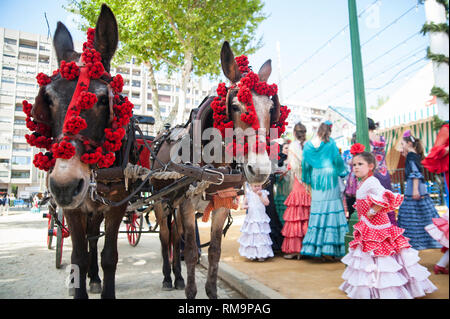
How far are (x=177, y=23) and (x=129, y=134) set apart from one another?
33.8 feet

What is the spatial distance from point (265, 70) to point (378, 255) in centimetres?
248

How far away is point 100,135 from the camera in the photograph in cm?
232

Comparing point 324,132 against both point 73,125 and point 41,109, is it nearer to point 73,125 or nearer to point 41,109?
point 73,125

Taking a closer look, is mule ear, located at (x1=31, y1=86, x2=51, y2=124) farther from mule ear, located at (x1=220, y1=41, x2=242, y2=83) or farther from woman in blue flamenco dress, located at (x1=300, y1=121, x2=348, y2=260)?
woman in blue flamenco dress, located at (x1=300, y1=121, x2=348, y2=260)

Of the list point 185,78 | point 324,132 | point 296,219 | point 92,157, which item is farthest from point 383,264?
point 185,78

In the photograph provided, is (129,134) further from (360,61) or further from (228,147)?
(360,61)

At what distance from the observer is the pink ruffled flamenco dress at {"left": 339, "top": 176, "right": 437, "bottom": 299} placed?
2.96 m

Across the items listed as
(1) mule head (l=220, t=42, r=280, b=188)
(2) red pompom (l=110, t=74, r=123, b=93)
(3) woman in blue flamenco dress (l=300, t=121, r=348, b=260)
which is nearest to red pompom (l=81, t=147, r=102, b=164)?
(2) red pompom (l=110, t=74, r=123, b=93)

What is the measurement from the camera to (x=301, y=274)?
442 cm

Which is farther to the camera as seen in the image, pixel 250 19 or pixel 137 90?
pixel 137 90

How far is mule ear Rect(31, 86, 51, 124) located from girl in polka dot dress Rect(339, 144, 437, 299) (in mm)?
3278

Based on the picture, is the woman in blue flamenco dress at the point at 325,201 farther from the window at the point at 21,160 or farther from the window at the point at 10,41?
the window at the point at 21,160
